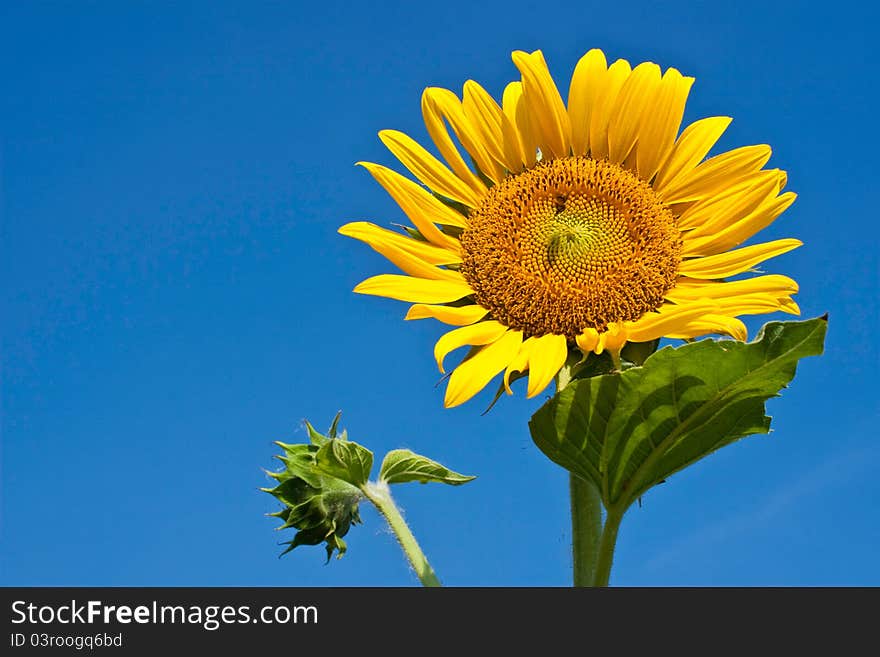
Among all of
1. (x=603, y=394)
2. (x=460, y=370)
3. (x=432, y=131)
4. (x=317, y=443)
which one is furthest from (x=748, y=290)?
(x=317, y=443)

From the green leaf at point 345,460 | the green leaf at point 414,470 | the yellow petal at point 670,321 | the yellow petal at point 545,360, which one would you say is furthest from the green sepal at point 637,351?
the green leaf at point 345,460

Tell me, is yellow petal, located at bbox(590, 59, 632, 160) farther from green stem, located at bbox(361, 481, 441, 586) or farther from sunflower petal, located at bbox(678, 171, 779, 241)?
green stem, located at bbox(361, 481, 441, 586)

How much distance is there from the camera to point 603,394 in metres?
3.03

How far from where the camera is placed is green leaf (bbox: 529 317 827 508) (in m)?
2.91

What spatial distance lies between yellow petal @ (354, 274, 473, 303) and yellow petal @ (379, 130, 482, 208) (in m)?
0.39

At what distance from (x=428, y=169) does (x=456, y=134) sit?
0.16 meters

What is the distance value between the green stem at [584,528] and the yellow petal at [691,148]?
110cm

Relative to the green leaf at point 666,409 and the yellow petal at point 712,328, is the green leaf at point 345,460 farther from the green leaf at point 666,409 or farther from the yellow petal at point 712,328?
the yellow petal at point 712,328

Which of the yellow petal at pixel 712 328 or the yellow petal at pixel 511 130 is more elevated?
the yellow petal at pixel 511 130

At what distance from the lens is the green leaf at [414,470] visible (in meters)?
3.78

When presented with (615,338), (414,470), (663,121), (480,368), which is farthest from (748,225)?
(414,470)

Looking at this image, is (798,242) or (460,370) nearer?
(460,370)

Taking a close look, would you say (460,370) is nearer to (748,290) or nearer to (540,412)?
(540,412)
